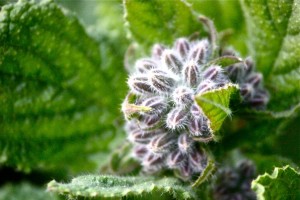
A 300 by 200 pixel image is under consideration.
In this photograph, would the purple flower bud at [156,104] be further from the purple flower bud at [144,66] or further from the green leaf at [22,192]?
the green leaf at [22,192]

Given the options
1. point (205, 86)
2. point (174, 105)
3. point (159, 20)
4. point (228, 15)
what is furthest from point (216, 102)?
point (228, 15)

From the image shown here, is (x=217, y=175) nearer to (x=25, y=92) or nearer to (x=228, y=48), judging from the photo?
(x=228, y=48)

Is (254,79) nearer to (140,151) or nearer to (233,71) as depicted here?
(233,71)

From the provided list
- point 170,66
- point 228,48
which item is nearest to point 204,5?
point 228,48

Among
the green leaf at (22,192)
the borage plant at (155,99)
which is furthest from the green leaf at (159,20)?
the green leaf at (22,192)

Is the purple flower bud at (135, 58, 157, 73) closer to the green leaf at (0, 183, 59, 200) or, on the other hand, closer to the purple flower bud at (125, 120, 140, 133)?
the purple flower bud at (125, 120, 140, 133)
